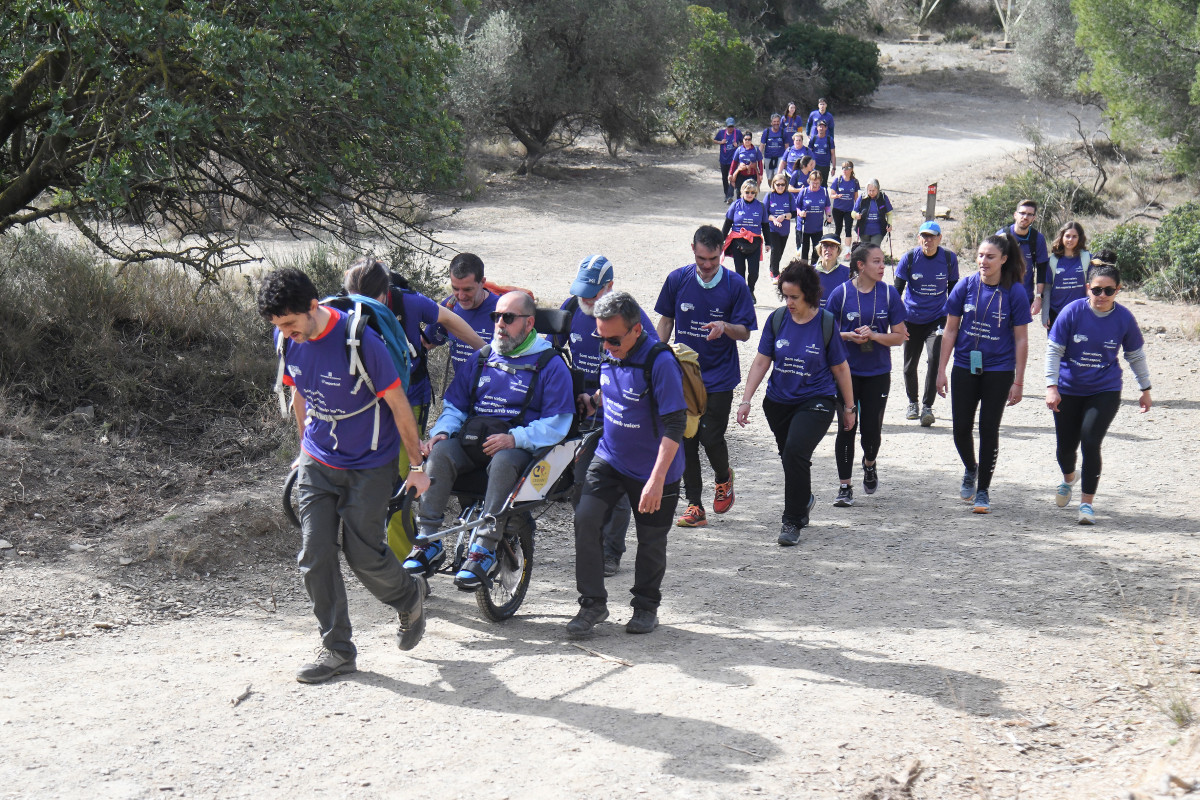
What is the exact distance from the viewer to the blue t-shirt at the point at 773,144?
29172mm

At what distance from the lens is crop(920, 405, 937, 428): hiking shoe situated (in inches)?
412

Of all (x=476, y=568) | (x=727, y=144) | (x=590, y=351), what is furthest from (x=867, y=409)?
(x=727, y=144)

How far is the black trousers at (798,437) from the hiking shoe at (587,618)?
2.09 metres

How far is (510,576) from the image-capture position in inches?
233

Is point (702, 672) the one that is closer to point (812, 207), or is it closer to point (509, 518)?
point (509, 518)

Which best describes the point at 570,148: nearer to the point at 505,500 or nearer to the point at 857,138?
the point at 857,138

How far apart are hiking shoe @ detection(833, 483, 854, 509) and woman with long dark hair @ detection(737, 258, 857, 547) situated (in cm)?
92

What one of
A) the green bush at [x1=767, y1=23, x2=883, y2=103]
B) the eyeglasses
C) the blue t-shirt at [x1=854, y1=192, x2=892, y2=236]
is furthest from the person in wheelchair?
the green bush at [x1=767, y1=23, x2=883, y2=103]

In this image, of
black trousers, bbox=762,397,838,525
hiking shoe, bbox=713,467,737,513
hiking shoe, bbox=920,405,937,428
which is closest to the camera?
black trousers, bbox=762,397,838,525

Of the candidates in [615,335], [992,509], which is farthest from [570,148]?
[615,335]

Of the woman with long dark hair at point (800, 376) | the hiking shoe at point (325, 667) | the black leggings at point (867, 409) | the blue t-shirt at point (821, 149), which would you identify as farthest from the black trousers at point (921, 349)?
the blue t-shirt at point (821, 149)

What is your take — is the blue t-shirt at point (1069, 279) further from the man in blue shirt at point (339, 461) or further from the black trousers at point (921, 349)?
the man in blue shirt at point (339, 461)

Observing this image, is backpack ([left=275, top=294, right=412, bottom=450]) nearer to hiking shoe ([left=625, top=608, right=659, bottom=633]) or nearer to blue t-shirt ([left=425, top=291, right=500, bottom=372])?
blue t-shirt ([left=425, top=291, right=500, bottom=372])

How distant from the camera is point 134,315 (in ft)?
31.8
